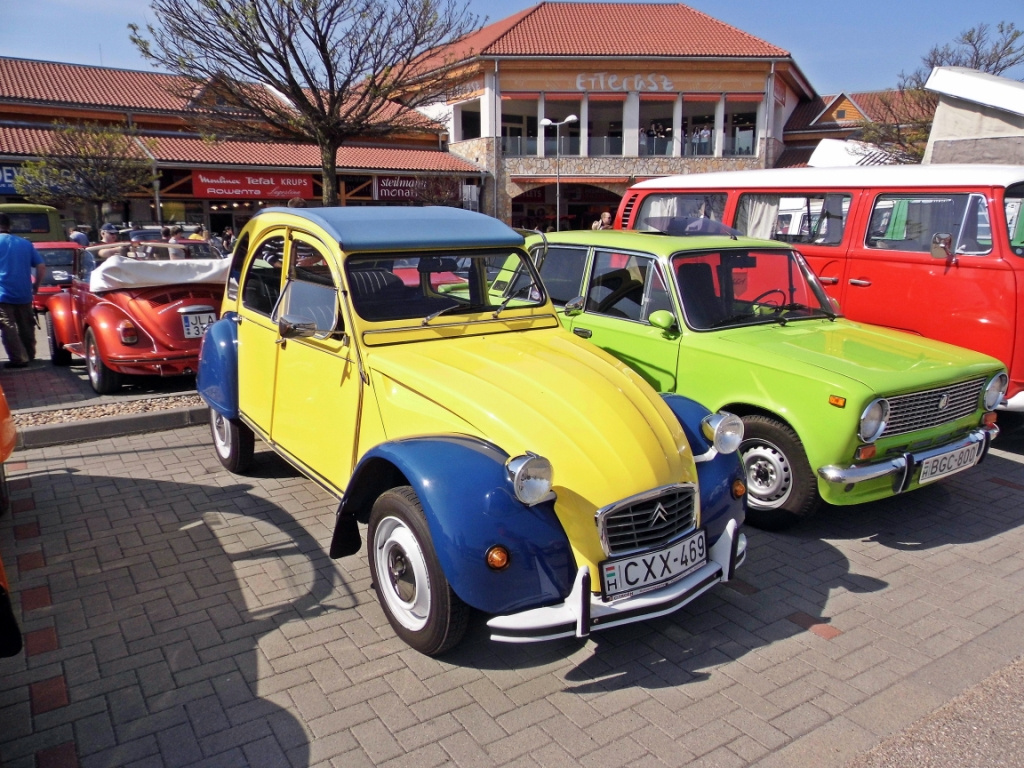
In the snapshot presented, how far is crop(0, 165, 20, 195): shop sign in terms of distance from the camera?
24.1m

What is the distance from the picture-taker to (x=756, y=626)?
376 cm

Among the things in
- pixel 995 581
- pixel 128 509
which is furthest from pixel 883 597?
pixel 128 509

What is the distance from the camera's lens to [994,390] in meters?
5.19

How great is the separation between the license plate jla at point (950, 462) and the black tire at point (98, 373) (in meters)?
7.61

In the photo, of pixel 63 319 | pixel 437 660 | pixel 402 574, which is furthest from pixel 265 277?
pixel 63 319

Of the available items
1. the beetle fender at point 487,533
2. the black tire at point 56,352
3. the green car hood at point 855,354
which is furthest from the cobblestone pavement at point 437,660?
the black tire at point 56,352

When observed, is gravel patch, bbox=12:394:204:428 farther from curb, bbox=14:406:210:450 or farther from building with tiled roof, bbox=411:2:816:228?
building with tiled roof, bbox=411:2:816:228

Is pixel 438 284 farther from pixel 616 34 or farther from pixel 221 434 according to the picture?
pixel 616 34

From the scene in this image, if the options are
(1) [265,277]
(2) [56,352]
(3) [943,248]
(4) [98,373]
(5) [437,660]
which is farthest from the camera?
(2) [56,352]

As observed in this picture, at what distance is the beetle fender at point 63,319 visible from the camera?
911cm

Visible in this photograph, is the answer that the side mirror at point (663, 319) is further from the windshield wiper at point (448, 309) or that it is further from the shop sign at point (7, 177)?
the shop sign at point (7, 177)

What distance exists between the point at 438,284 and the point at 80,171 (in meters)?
23.0

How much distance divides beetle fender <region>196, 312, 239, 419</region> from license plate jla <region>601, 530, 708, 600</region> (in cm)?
343

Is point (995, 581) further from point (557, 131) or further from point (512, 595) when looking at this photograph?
point (557, 131)
